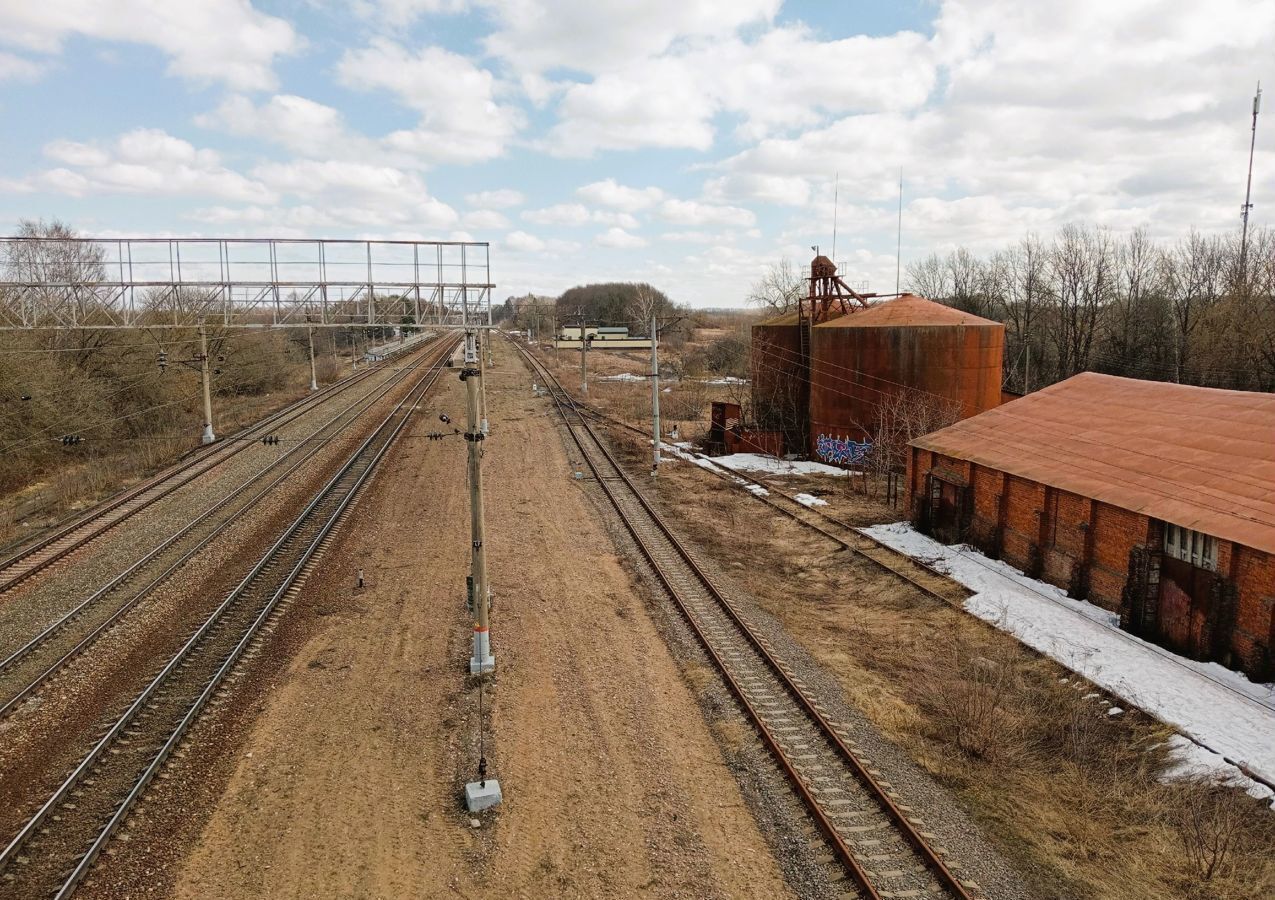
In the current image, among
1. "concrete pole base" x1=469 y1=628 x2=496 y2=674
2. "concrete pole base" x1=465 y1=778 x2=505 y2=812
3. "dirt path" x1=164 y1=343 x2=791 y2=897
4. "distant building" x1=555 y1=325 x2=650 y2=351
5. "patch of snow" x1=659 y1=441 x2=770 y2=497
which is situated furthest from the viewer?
"distant building" x1=555 y1=325 x2=650 y2=351

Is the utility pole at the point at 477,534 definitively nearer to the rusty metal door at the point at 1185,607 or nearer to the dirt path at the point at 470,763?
the dirt path at the point at 470,763

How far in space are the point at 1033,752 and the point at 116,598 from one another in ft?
58.9

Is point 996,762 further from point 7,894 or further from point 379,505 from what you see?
point 379,505

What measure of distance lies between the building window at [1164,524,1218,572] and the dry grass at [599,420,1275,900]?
3.50 m

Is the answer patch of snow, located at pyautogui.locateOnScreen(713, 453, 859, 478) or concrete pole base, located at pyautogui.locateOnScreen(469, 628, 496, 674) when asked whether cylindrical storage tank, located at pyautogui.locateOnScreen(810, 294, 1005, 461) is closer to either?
patch of snow, located at pyautogui.locateOnScreen(713, 453, 859, 478)

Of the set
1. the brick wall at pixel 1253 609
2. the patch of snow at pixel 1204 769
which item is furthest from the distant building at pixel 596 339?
the patch of snow at pixel 1204 769

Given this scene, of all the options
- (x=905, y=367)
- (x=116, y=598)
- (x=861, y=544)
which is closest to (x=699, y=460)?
(x=905, y=367)

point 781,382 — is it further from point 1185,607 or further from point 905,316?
point 1185,607

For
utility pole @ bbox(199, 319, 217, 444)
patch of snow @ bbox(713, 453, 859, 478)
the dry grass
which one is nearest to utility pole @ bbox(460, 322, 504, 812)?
the dry grass

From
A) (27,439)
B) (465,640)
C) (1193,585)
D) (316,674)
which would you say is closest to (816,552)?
(1193,585)

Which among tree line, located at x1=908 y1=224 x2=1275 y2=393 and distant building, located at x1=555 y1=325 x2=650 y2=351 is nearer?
tree line, located at x1=908 y1=224 x2=1275 y2=393

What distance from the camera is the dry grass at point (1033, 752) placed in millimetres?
9203

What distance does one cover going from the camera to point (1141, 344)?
180 ft

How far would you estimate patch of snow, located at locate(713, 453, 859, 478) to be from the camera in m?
33.7
